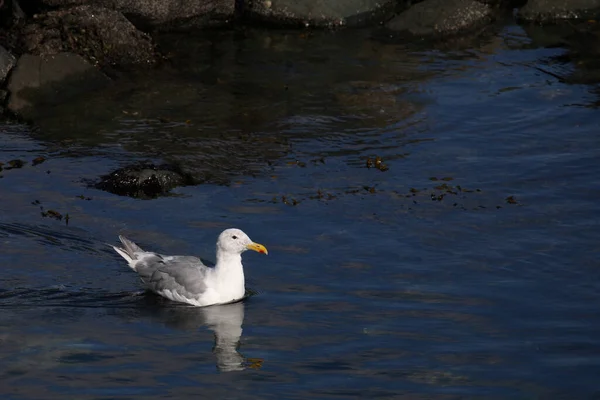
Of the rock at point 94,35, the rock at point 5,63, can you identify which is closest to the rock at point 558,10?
the rock at point 94,35

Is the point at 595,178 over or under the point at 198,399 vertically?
over

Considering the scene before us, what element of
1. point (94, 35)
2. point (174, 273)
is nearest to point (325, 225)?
point (174, 273)

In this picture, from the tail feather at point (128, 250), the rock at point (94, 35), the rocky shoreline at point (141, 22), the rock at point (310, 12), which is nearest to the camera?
the tail feather at point (128, 250)

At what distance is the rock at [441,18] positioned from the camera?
75.4 ft

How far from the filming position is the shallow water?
11.4 meters

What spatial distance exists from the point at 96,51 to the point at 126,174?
5.46 meters

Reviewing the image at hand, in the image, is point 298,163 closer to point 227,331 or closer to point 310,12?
point 227,331

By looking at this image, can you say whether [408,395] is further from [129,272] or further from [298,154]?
[298,154]

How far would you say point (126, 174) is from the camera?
53.0 feet

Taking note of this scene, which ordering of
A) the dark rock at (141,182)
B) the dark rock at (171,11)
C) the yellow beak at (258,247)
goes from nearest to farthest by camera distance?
the yellow beak at (258,247)
the dark rock at (141,182)
the dark rock at (171,11)

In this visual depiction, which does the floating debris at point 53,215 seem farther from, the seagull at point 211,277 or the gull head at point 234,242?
the gull head at point 234,242

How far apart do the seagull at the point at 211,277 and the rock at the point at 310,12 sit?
36.4 feet

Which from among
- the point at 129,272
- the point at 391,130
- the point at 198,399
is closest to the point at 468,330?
the point at 198,399

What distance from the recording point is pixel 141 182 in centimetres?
1603
